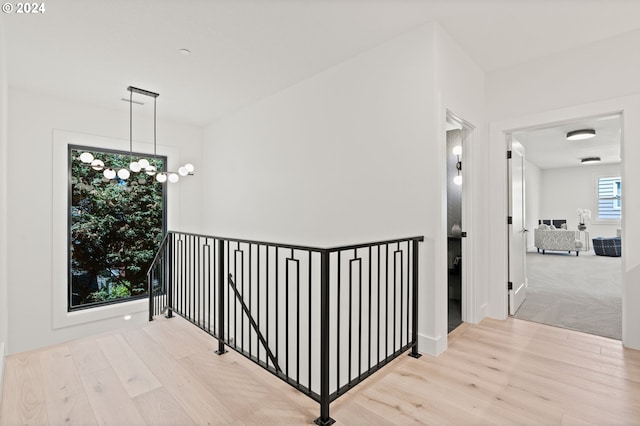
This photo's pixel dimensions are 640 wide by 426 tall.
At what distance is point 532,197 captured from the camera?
32.6 ft

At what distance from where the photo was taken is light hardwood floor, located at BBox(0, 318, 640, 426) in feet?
5.95

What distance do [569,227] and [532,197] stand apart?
1.70 m

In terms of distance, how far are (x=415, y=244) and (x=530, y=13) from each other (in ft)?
6.55

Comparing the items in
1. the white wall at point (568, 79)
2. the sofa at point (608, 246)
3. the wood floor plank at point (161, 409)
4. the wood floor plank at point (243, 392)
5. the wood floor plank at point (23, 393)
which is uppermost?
the white wall at point (568, 79)

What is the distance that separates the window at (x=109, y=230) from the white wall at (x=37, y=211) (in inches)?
10.6

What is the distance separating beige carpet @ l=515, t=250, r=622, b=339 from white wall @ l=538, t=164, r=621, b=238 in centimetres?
322

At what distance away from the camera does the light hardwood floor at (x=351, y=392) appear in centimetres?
181

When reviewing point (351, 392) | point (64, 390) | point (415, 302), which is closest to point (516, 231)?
point (415, 302)

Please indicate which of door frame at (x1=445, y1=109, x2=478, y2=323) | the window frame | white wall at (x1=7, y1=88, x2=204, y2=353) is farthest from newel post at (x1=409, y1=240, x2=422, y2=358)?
the window frame

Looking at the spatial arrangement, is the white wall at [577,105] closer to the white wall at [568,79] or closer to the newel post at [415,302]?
the white wall at [568,79]

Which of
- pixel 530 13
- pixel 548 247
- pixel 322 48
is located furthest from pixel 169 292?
pixel 548 247

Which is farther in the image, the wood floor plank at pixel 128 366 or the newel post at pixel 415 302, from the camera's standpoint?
the newel post at pixel 415 302

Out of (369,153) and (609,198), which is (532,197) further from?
(369,153)

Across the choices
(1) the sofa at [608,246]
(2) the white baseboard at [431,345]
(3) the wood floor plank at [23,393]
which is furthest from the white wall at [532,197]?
(3) the wood floor plank at [23,393]
